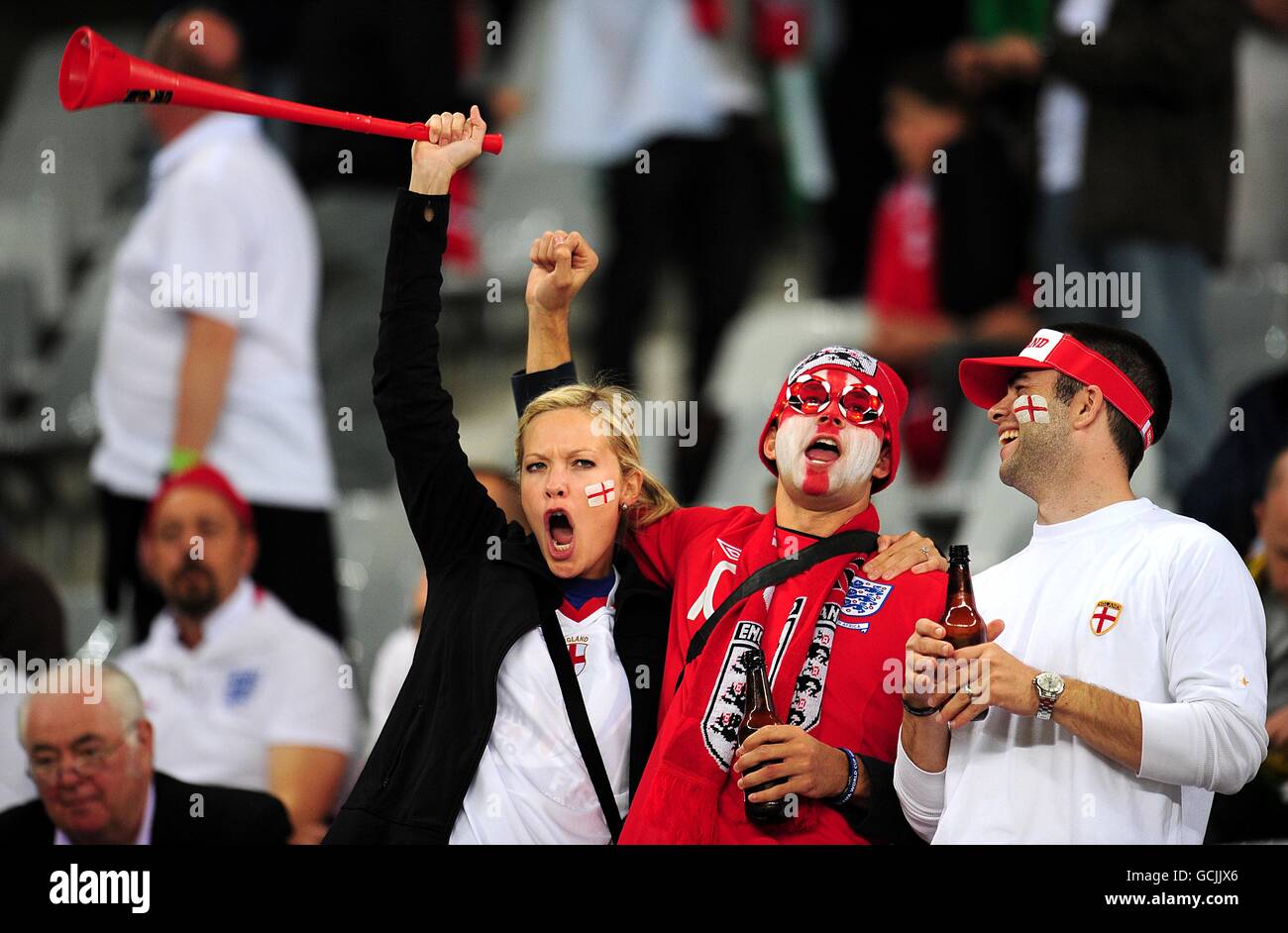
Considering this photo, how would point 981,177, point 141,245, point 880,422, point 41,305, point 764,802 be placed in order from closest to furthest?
point 764,802 < point 880,422 < point 141,245 < point 981,177 < point 41,305

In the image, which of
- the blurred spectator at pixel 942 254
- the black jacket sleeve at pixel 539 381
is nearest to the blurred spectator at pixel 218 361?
the blurred spectator at pixel 942 254

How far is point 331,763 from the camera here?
6.34 meters

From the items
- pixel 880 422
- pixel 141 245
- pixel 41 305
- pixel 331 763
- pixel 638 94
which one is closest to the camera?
pixel 880 422

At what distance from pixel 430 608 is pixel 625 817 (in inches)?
24.2

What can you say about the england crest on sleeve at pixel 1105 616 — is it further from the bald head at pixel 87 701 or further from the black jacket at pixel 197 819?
the bald head at pixel 87 701

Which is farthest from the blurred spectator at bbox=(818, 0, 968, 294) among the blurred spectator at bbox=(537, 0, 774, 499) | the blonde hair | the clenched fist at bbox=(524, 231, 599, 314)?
the blonde hair

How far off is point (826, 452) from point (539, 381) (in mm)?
740

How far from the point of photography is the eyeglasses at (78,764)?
17.2ft

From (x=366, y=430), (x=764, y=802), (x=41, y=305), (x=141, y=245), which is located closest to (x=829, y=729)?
(x=764, y=802)

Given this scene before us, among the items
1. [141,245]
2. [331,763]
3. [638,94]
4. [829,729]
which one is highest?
[638,94]

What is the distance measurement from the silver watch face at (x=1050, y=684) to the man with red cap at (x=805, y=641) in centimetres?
35

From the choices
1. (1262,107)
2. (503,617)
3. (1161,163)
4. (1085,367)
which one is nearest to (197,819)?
(503,617)
